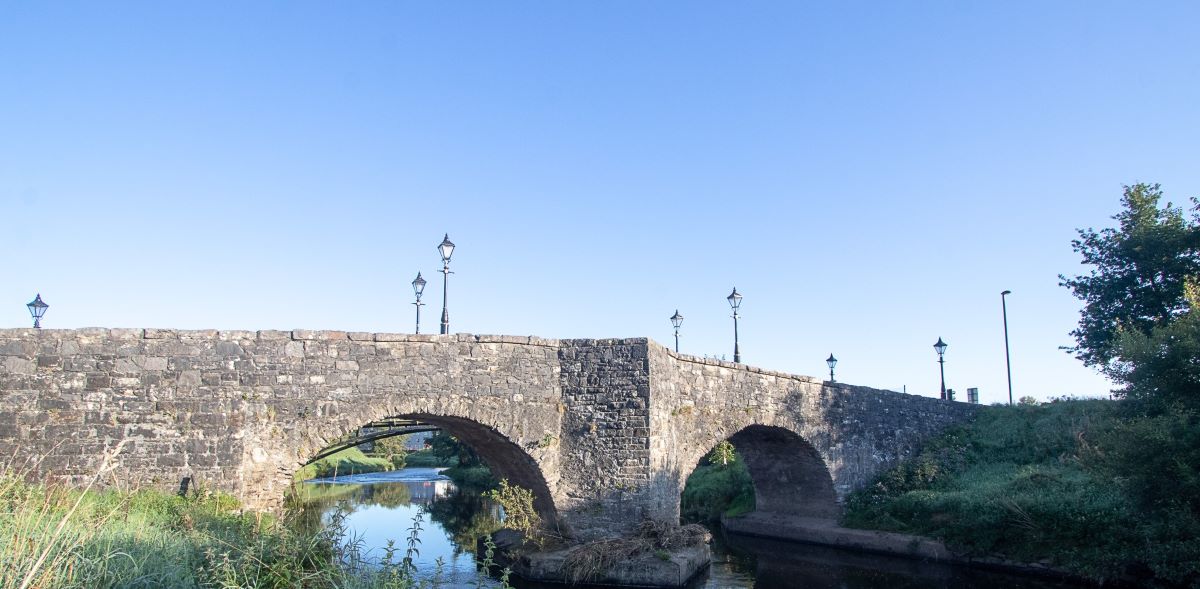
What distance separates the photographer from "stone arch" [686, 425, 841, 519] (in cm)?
1797

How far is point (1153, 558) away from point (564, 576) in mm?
9119

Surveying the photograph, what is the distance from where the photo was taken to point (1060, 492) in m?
15.2

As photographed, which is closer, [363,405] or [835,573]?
[363,405]

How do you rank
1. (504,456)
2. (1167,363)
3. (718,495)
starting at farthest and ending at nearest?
(718,495) < (504,456) < (1167,363)

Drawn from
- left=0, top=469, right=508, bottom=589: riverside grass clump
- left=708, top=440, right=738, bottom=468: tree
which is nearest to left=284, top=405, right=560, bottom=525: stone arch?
left=0, top=469, right=508, bottom=589: riverside grass clump

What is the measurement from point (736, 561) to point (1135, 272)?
16.2 m

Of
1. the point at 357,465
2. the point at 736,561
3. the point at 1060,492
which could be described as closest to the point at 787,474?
the point at 736,561

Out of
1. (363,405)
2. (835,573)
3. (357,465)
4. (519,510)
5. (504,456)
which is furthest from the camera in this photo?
(357,465)

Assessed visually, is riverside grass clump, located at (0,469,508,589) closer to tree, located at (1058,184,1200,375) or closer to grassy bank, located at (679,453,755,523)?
grassy bank, located at (679,453,755,523)

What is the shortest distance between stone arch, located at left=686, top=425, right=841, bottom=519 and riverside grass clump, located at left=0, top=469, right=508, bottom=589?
1160 cm

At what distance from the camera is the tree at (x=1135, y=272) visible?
21.7 metres

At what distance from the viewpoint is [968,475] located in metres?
19.1

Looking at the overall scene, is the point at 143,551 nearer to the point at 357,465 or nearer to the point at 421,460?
the point at 357,465

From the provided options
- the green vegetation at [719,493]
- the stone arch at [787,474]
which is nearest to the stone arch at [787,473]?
the stone arch at [787,474]
